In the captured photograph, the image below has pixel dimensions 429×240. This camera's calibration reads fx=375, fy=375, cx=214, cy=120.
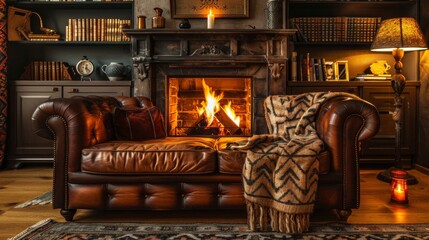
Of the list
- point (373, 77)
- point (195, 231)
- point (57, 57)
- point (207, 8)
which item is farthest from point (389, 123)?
point (57, 57)

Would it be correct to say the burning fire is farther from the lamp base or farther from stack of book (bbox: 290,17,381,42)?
the lamp base

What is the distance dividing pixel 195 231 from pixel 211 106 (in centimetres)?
196

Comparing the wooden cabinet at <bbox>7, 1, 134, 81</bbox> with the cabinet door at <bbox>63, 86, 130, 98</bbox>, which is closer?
the cabinet door at <bbox>63, 86, 130, 98</bbox>

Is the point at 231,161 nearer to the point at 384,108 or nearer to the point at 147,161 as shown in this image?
the point at 147,161

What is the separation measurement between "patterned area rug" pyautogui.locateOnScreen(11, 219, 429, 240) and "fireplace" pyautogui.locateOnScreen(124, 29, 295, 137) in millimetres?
1668

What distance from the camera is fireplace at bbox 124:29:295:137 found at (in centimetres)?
367

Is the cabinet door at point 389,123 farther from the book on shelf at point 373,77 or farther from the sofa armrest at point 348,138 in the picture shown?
the sofa armrest at point 348,138

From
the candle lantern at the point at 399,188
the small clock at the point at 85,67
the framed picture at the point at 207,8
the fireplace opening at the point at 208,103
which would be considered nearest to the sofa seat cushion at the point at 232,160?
the candle lantern at the point at 399,188

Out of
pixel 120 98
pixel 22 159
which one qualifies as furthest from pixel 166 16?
pixel 22 159

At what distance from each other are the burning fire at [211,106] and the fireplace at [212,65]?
0.03m

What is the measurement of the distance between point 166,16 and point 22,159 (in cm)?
210

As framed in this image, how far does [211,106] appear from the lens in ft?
12.7

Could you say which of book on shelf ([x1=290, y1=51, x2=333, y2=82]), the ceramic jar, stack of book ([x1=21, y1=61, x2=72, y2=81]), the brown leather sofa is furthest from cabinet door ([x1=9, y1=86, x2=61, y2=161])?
book on shelf ([x1=290, y1=51, x2=333, y2=82])

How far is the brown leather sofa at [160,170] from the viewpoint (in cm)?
218
